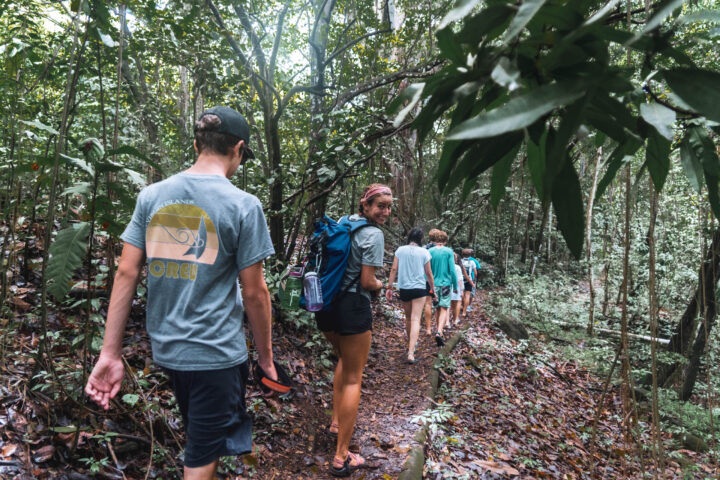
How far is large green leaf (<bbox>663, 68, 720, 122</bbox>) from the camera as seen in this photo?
0.53 m

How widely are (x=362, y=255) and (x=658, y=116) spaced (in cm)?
257

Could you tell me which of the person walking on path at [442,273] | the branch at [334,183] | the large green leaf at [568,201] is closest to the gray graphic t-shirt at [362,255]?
the branch at [334,183]

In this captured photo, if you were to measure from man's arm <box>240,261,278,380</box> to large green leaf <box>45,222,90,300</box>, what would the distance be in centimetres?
85

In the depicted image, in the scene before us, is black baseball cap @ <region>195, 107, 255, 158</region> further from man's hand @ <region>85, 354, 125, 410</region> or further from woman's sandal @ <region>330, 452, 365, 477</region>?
woman's sandal @ <region>330, 452, 365, 477</region>

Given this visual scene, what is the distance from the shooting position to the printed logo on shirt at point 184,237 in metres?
1.74

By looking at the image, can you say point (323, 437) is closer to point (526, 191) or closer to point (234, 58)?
point (234, 58)

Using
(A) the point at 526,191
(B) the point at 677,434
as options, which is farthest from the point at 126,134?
(A) the point at 526,191

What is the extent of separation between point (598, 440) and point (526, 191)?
11.3m

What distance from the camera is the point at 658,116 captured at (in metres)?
0.59

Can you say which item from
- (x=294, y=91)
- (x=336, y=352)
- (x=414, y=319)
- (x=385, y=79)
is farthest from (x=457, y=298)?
(x=336, y=352)

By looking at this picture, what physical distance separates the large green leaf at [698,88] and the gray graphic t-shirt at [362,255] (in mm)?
2532

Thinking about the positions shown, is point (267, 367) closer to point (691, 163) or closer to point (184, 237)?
point (184, 237)

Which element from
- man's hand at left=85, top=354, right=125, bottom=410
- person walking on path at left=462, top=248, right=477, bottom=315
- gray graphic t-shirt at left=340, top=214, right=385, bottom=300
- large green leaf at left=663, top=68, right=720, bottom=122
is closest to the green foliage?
large green leaf at left=663, top=68, right=720, bottom=122

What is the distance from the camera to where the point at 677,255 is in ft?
32.3
